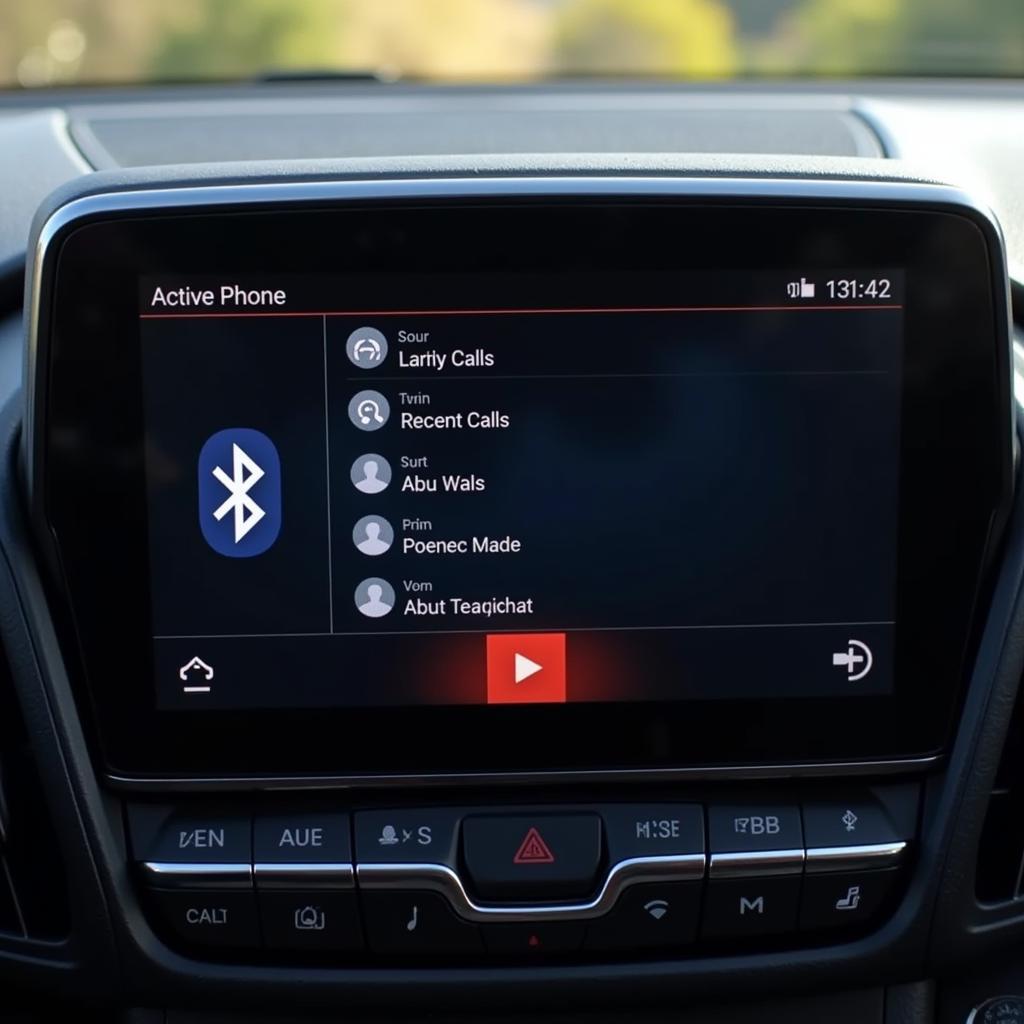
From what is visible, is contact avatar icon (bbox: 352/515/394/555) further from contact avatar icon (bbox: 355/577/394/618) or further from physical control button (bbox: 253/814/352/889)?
physical control button (bbox: 253/814/352/889)

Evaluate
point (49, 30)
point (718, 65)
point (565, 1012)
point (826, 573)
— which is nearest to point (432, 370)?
point (826, 573)

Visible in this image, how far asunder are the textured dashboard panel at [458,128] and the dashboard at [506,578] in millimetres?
335

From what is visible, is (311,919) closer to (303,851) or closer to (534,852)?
(303,851)

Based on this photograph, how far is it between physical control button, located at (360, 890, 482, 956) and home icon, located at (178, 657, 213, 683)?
0.25 m

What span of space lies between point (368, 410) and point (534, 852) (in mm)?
447

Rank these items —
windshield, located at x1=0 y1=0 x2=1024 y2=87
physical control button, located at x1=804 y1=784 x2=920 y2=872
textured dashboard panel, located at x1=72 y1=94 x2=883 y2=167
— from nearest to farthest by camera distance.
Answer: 1. physical control button, located at x1=804 y1=784 x2=920 y2=872
2. textured dashboard panel, located at x1=72 y1=94 x2=883 y2=167
3. windshield, located at x1=0 y1=0 x2=1024 y2=87

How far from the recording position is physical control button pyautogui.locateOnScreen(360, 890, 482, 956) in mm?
1483

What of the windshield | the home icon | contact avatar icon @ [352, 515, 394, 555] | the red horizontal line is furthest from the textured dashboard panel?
the home icon

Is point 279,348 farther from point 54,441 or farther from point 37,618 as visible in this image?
point 37,618

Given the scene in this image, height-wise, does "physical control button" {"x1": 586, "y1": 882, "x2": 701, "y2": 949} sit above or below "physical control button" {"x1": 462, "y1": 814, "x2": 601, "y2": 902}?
below

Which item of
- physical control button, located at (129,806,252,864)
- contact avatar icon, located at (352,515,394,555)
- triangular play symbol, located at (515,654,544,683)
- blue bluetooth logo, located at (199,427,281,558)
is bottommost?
physical control button, located at (129,806,252,864)

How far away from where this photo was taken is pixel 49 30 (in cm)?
211

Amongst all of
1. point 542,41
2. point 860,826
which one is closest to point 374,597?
point 860,826

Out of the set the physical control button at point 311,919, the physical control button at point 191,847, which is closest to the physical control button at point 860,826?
the physical control button at point 311,919
